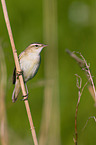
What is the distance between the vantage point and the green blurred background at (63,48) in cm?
356

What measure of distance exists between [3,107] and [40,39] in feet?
7.15

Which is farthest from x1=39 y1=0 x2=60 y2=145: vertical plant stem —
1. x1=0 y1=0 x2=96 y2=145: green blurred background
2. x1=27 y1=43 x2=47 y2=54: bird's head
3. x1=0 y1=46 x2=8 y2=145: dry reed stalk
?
x1=0 y1=0 x2=96 y2=145: green blurred background

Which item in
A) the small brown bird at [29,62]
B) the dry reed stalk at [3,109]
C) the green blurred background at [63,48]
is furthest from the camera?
the green blurred background at [63,48]

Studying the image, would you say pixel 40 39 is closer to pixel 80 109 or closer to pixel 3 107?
pixel 80 109

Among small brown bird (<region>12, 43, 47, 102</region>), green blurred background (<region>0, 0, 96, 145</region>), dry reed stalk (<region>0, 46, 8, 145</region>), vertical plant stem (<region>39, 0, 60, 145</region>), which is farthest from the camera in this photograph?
green blurred background (<region>0, 0, 96, 145</region>)

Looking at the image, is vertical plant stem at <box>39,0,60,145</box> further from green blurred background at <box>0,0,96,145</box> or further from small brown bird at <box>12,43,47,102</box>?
green blurred background at <box>0,0,96,145</box>

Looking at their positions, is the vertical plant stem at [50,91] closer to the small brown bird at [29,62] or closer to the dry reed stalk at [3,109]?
the small brown bird at [29,62]

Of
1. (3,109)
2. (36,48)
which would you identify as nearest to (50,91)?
(3,109)

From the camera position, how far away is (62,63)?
4047 millimetres

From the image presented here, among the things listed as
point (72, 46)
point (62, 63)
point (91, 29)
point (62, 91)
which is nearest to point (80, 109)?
point (62, 91)

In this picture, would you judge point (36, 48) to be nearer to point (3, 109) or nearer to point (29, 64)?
point (29, 64)

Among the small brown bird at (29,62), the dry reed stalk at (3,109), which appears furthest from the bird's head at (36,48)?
the dry reed stalk at (3,109)

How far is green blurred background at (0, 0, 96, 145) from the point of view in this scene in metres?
3.56

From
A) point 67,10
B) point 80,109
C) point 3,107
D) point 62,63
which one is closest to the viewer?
point 3,107
